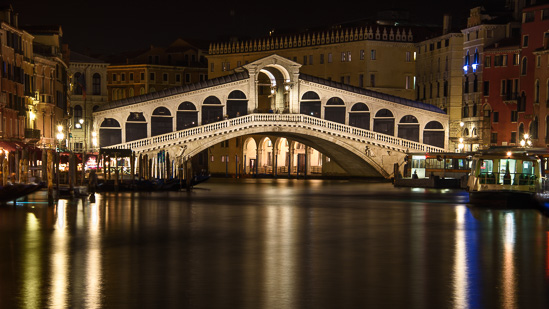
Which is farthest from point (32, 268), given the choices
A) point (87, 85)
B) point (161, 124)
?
point (87, 85)

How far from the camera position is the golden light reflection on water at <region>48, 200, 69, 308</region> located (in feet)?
46.9

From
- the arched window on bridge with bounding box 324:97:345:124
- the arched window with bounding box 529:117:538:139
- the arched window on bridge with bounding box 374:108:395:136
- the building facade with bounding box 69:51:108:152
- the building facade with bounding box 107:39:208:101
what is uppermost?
the building facade with bounding box 107:39:208:101

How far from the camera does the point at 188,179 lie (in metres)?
47.8

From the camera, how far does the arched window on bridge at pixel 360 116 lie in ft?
216

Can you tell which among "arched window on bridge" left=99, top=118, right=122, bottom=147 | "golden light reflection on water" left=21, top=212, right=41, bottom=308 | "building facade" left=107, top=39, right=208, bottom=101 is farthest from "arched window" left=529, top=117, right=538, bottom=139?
"building facade" left=107, top=39, right=208, bottom=101

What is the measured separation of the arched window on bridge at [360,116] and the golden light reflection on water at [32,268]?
42.3 m

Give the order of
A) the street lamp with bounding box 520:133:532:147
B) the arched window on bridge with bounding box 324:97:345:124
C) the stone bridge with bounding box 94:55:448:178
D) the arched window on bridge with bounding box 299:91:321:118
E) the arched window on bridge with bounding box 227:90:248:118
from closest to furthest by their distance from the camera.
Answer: the street lamp with bounding box 520:133:532:147 → the stone bridge with bounding box 94:55:448:178 → the arched window on bridge with bounding box 227:90:248:118 → the arched window on bridge with bounding box 299:91:321:118 → the arched window on bridge with bounding box 324:97:345:124

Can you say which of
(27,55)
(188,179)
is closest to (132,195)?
(188,179)

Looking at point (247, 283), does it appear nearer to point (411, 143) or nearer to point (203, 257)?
point (203, 257)

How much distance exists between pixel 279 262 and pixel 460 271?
301 cm

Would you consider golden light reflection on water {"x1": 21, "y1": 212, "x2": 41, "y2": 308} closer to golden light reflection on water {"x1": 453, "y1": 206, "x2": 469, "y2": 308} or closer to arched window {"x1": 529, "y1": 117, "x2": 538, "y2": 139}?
golden light reflection on water {"x1": 453, "y1": 206, "x2": 469, "y2": 308}

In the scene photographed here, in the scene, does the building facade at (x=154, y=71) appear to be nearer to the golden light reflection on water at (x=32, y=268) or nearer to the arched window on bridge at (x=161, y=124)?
the arched window on bridge at (x=161, y=124)

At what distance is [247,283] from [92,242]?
21.6ft

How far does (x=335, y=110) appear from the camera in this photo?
6581 centimetres
